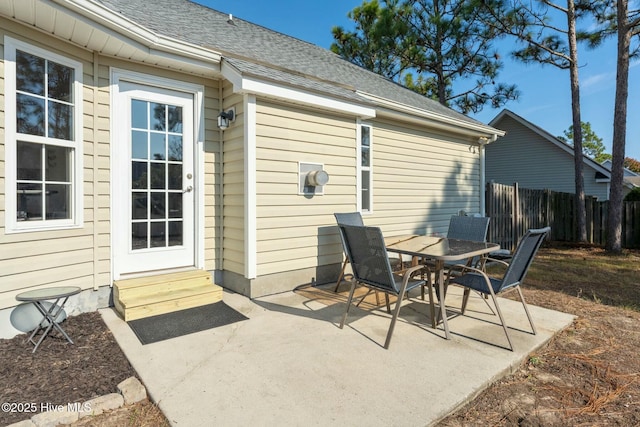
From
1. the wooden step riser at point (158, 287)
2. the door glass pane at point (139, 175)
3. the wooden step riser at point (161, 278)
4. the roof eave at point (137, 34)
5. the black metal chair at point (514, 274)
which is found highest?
the roof eave at point (137, 34)

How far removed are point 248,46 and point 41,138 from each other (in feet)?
10.0

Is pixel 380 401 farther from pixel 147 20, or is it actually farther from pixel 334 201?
pixel 147 20

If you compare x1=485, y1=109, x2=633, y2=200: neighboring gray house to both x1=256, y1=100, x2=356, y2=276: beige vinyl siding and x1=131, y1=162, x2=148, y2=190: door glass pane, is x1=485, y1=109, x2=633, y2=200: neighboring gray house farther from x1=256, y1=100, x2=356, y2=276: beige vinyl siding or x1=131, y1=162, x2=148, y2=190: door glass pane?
x1=131, y1=162, x2=148, y2=190: door glass pane

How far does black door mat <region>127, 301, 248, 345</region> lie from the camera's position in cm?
302

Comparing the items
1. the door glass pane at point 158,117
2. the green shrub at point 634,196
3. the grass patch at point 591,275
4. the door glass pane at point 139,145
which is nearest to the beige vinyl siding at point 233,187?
the door glass pane at point 158,117

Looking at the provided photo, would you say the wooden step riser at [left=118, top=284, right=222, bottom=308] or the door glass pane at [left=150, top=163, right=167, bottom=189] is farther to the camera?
the door glass pane at [left=150, top=163, right=167, bottom=189]

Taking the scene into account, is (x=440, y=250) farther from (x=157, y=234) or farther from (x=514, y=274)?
(x=157, y=234)

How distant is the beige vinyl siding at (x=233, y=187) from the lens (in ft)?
13.4

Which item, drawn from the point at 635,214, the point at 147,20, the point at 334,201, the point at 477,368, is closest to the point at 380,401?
the point at 477,368

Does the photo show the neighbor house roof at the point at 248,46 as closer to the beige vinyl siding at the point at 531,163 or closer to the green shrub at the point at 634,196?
the green shrub at the point at 634,196

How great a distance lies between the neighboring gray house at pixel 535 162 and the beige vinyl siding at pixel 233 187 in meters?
14.0

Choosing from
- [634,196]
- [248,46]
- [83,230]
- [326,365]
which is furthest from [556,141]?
[83,230]

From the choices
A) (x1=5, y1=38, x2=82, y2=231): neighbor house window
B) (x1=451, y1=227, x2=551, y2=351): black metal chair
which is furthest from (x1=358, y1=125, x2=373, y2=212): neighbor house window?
(x1=5, y1=38, x2=82, y2=231): neighbor house window

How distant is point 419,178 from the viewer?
6680 mm
